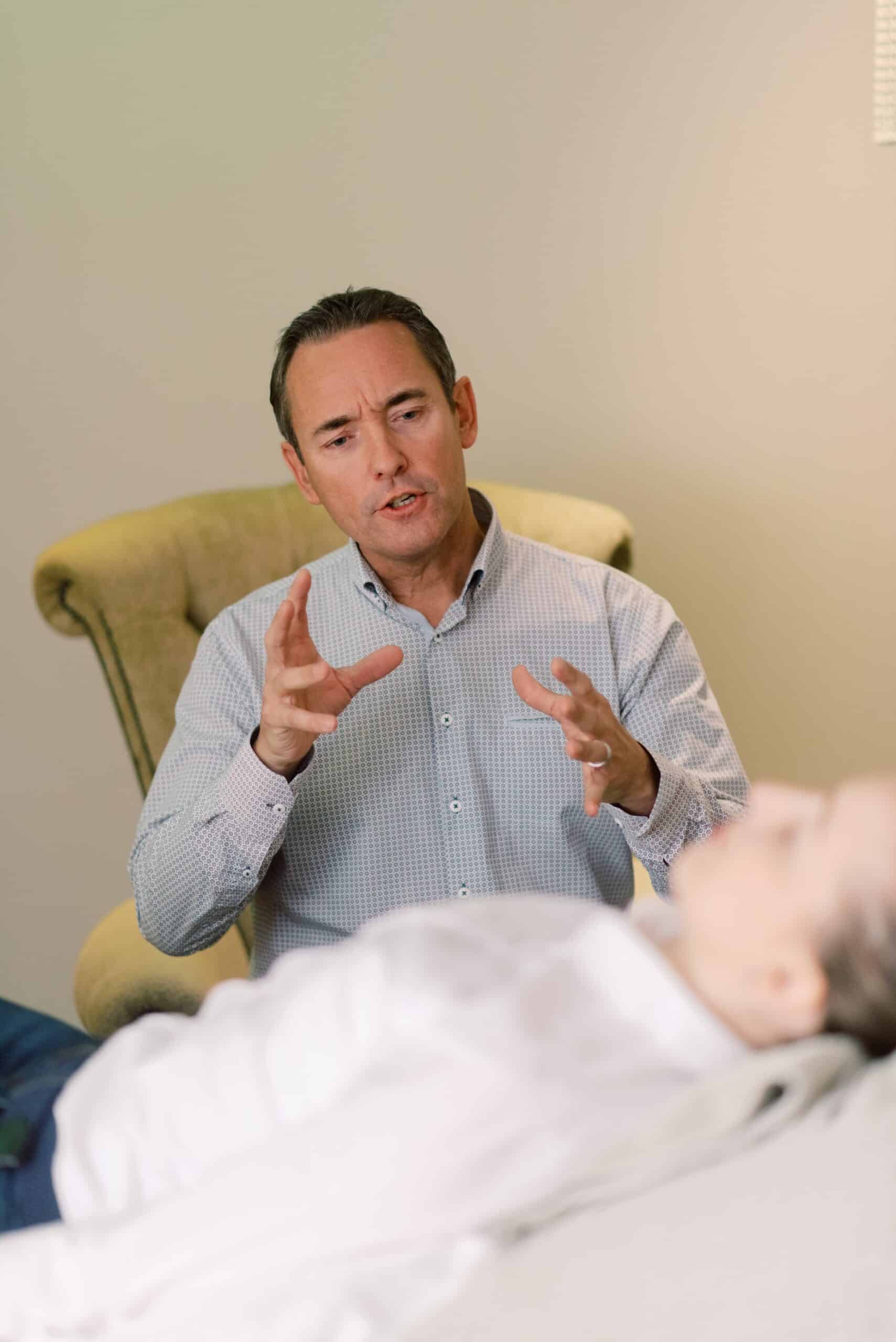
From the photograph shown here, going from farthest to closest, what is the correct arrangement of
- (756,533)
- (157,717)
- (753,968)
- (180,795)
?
(756,533), (157,717), (180,795), (753,968)

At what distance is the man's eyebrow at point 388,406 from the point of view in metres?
1.69

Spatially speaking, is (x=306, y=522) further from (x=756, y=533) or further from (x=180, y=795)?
(x=756, y=533)

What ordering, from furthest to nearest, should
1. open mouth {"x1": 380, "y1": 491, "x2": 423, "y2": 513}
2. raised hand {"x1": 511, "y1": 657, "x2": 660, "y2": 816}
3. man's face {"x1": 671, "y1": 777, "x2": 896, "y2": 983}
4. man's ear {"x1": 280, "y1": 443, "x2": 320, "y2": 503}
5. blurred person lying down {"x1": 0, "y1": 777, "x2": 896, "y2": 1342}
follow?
man's ear {"x1": 280, "y1": 443, "x2": 320, "y2": 503}, open mouth {"x1": 380, "y1": 491, "x2": 423, "y2": 513}, raised hand {"x1": 511, "y1": 657, "x2": 660, "y2": 816}, man's face {"x1": 671, "y1": 777, "x2": 896, "y2": 983}, blurred person lying down {"x1": 0, "y1": 777, "x2": 896, "y2": 1342}

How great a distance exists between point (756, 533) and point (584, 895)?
119 cm

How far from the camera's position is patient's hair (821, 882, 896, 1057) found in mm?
888

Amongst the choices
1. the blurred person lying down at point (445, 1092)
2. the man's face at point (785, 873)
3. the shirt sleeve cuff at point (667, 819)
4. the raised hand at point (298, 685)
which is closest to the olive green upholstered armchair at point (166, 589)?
the raised hand at point (298, 685)

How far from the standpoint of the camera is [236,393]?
→ 2.53 metres

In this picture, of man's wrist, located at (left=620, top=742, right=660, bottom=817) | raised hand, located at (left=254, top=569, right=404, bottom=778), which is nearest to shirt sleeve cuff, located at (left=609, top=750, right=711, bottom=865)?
man's wrist, located at (left=620, top=742, right=660, bottom=817)

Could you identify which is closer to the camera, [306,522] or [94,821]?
[306,522]

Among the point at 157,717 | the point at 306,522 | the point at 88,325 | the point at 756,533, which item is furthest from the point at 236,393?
the point at 756,533

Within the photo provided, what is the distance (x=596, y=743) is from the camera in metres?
1.37

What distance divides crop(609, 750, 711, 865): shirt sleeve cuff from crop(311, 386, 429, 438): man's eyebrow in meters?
0.57

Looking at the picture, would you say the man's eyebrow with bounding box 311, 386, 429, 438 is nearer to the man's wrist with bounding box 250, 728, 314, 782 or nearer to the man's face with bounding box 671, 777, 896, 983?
the man's wrist with bounding box 250, 728, 314, 782

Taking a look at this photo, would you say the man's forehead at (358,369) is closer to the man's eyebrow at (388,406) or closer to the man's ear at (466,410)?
the man's eyebrow at (388,406)
